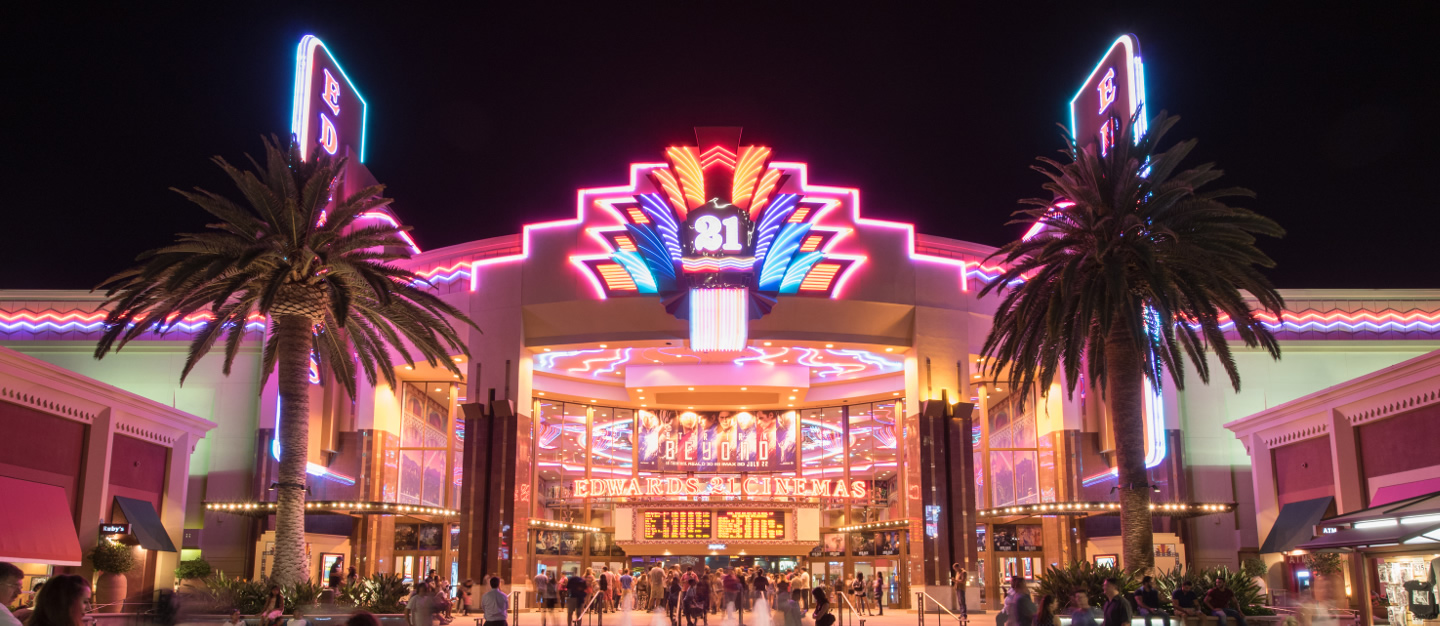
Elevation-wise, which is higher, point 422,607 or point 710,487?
point 710,487

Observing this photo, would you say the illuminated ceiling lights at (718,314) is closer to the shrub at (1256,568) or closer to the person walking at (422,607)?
the shrub at (1256,568)

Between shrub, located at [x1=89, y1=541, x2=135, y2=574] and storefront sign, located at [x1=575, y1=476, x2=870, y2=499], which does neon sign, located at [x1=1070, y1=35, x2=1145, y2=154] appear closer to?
storefront sign, located at [x1=575, y1=476, x2=870, y2=499]

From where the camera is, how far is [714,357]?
4684 cm

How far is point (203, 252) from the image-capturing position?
22.4m

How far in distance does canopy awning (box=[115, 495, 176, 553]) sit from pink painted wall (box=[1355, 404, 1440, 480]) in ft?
110

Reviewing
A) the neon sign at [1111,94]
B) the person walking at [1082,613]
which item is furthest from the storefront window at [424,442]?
the person walking at [1082,613]

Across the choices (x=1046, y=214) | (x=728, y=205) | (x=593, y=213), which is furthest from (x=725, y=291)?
(x=1046, y=214)

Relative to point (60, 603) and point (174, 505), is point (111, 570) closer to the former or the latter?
point (174, 505)

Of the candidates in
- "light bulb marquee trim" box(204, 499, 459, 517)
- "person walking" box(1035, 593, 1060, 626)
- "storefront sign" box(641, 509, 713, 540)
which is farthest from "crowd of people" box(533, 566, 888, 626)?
"person walking" box(1035, 593, 1060, 626)

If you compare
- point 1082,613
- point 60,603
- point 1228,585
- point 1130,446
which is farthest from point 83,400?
point 1228,585

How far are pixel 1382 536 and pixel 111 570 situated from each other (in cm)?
2923

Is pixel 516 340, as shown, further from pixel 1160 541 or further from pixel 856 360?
pixel 1160 541

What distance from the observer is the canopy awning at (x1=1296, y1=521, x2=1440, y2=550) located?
16234 millimetres

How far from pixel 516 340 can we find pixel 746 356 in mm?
11225
